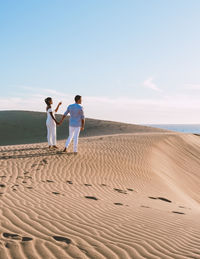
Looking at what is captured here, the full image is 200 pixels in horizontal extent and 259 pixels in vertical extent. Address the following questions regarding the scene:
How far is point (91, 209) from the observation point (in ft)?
17.7

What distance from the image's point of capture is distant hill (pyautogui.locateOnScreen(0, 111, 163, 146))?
93.1ft

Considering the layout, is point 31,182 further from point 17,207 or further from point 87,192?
point 17,207

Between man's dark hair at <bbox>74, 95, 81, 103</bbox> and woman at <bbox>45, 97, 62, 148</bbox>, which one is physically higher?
man's dark hair at <bbox>74, 95, 81, 103</bbox>

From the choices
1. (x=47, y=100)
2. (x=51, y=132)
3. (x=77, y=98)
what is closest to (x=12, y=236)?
(x=77, y=98)

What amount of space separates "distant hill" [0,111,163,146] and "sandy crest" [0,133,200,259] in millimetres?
16341

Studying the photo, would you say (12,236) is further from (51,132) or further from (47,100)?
(51,132)

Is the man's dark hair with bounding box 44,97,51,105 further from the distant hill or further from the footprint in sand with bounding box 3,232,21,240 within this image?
the distant hill

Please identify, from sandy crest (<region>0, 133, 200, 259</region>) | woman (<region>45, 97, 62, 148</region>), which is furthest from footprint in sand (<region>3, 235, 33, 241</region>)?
woman (<region>45, 97, 62, 148</region>)

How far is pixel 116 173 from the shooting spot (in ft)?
33.9

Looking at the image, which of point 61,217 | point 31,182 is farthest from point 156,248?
point 31,182

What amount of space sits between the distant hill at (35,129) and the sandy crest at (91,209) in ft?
53.6

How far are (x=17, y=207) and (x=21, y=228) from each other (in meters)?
1.06

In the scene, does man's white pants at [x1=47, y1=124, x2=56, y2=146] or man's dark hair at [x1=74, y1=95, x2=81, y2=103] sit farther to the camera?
man's white pants at [x1=47, y1=124, x2=56, y2=146]

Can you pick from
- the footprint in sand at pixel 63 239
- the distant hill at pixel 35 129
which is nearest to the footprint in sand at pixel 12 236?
the footprint in sand at pixel 63 239
